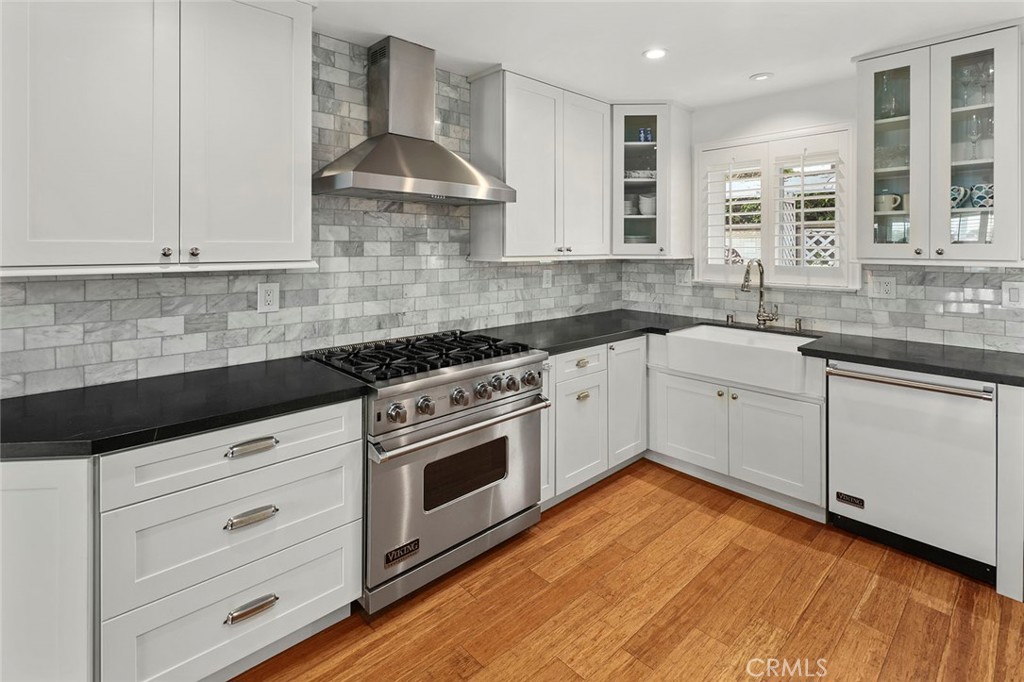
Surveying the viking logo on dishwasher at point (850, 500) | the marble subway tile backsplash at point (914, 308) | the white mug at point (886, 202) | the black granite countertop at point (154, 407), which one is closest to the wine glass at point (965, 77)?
the white mug at point (886, 202)

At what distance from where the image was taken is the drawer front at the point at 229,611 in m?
1.63

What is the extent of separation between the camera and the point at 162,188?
1904 millimetres

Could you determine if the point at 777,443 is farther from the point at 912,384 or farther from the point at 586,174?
the point at 586,174

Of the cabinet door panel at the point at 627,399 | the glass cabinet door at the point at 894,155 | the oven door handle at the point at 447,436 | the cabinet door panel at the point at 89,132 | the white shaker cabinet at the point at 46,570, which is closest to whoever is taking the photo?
the white shaker cabinet at the point at 46,570

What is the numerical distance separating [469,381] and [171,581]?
1273 millimetres

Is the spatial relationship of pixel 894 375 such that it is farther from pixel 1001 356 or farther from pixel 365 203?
pixel 365 203

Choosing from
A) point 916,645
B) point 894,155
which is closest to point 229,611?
point 916,645

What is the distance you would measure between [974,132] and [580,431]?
2.45m

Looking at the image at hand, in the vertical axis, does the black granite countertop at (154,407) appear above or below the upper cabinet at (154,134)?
below

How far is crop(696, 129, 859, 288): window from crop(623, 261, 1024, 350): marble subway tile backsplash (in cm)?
12

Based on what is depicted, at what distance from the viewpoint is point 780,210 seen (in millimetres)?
3561

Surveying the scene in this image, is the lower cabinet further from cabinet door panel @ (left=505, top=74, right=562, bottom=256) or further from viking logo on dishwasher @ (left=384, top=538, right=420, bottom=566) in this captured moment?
viking logo on dishwasher @ (left=384, top=538, right=420, bottom=566)

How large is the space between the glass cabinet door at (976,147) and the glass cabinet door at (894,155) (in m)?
0.06

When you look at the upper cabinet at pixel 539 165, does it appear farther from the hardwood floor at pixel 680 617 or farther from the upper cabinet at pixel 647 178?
the hardwood floor at pixel 680 617
